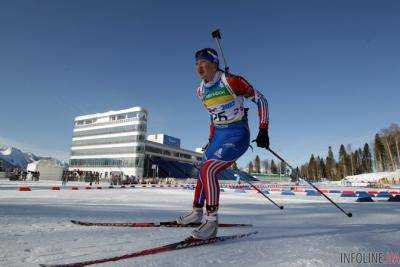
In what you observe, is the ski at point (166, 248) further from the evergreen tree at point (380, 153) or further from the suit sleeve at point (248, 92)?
the evergreen tree at point (380, 153)

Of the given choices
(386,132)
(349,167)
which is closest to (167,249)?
(386,132)

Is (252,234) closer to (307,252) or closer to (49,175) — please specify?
(307,252)

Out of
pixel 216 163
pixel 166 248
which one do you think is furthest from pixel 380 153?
pixel 166 248

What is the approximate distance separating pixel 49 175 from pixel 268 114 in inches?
1973

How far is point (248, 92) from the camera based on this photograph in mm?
4406

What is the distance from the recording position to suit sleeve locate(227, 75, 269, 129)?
4.32 m

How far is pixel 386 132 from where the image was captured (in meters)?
88.1

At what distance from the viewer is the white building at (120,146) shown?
8644cm

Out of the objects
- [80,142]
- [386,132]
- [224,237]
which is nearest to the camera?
[224,237]

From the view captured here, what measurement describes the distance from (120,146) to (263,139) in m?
88.8

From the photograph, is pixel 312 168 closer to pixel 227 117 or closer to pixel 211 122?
pixel 211 122

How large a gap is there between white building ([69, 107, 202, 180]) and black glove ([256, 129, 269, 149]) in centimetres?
8047

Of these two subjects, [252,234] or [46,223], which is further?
[46,223]

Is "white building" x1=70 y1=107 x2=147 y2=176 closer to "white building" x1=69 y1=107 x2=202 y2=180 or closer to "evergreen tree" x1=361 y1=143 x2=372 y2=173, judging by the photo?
"white building" x1=69 y1=107 x2=202 y2=180
